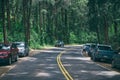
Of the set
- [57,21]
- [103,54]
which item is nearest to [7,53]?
[103,54]

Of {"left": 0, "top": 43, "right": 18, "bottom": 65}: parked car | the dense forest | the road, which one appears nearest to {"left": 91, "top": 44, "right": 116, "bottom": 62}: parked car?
the road

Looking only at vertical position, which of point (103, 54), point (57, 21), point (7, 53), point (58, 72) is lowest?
point (58, 72)

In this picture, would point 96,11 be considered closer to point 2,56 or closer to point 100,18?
point 100,18

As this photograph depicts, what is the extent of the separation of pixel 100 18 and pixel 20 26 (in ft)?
56.2

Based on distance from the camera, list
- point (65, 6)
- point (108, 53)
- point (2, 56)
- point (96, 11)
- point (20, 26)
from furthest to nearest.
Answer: point (65, 6), point (20, 26), point (96, 11), point (108, 53), point (2, 56)

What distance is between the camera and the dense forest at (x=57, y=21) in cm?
6038

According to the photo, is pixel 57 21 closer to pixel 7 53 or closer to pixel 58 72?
pixel 7 53

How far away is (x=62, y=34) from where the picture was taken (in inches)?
4860

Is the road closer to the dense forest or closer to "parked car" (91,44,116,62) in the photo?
"parked car" (91,44,116,62)

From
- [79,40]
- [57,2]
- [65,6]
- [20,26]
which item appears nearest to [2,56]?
[20,26]

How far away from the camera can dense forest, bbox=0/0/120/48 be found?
198ft

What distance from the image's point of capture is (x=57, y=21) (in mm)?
125125

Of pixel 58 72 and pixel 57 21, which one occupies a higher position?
pixel 57 21

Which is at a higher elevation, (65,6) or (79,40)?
(65,6)
